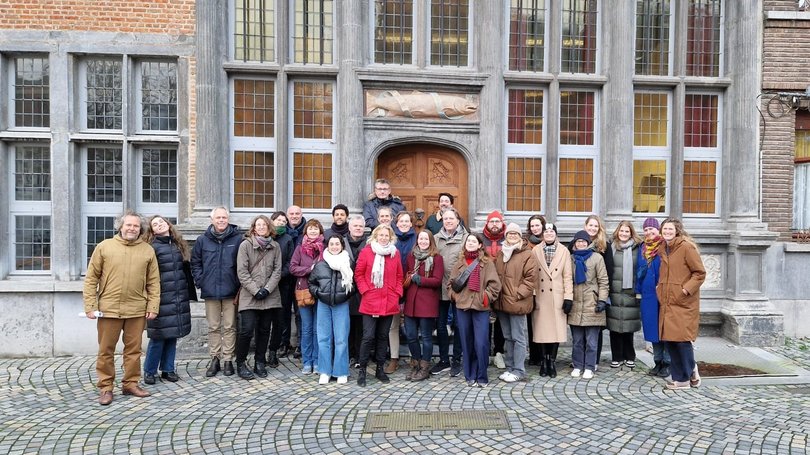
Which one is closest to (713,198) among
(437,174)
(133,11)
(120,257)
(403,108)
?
(437,174)

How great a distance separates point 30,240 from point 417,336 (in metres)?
5.78

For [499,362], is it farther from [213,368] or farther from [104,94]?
[104,94]

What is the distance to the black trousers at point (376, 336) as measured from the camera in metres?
6.33

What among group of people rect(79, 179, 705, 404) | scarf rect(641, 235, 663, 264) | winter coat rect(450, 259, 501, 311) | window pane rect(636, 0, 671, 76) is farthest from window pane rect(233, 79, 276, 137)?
window pane rect(636, 0, 671, 76)

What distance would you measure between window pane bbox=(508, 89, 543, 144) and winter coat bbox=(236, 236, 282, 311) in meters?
4.16

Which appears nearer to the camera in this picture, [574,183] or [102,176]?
[102,176]

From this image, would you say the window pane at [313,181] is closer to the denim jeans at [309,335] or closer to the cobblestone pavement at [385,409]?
the denim jeans at [309,335]

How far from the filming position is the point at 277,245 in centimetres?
658

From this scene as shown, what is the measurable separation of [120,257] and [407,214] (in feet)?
10.3

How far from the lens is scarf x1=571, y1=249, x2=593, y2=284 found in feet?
21.4

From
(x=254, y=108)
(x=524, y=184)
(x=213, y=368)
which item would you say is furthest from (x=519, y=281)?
(x=254, y=108)

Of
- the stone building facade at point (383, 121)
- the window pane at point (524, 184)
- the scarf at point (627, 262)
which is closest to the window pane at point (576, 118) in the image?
the stone building facade at point (383, 121)

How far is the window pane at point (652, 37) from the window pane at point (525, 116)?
167 cm

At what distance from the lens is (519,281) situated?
6277 mm
